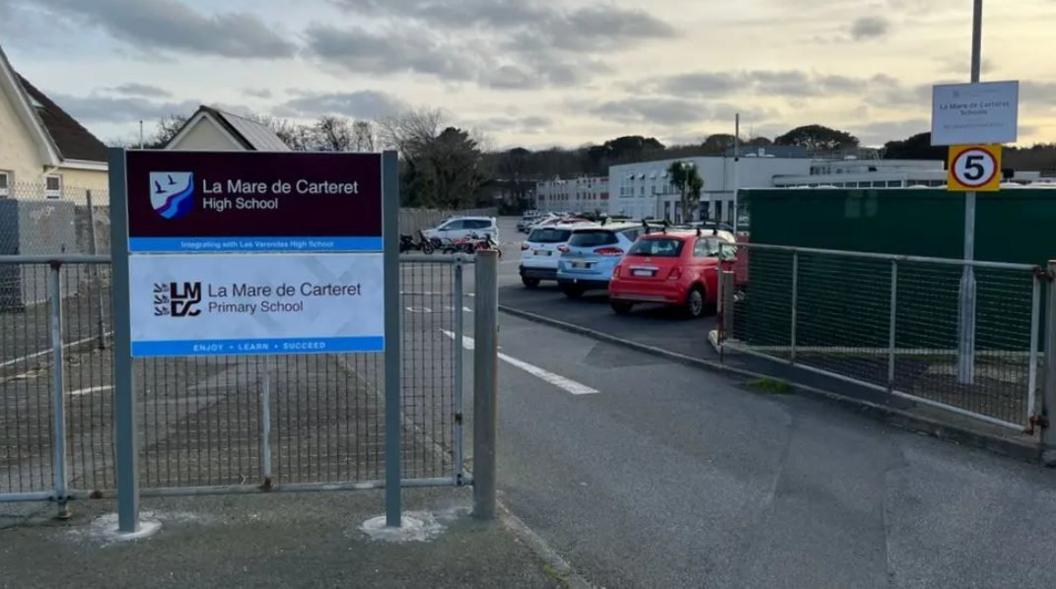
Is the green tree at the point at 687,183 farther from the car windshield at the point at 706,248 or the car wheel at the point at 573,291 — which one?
the car windshield at the point at 706,248

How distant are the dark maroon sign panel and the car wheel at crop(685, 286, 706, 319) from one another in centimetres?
1253

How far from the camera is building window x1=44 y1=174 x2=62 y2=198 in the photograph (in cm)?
2497

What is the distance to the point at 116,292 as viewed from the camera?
16.5 ft

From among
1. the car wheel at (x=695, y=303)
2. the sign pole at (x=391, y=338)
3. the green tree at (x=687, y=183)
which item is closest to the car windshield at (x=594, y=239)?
the car wheel at (x=695, y=303)

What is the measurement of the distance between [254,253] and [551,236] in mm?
20036

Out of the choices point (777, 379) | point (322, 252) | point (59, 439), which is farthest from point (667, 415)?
point (59, 439)

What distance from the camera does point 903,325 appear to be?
10.6 meters

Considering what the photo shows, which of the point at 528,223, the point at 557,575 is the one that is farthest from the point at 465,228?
the point at 528,223

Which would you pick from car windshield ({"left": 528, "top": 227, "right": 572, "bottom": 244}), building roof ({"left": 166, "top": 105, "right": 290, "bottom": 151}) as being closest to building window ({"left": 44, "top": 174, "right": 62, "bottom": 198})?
building roof ({"left": 166, "top": 105, "right": 290, "bottom": 151})

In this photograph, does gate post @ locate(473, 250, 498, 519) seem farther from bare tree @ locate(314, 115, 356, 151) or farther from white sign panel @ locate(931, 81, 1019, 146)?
bare tree @ locate(314, 115, 356, 151)

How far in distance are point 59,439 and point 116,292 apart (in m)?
1.05

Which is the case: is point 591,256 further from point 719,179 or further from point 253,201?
point 719,179

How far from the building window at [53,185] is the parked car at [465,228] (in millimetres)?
22034

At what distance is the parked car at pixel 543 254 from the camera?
24.5 m
